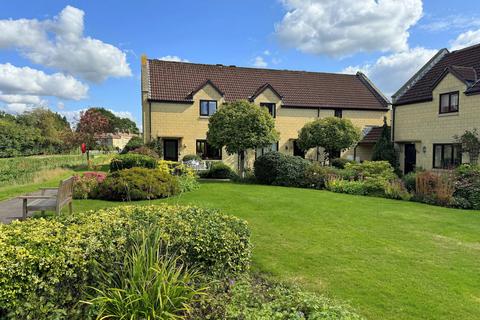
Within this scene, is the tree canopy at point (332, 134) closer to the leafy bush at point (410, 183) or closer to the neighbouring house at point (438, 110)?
the neighbouring house at point (438, 110)

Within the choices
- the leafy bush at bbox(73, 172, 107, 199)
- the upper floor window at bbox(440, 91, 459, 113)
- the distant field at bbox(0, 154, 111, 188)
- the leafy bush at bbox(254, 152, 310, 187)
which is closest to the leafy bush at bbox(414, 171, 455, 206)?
the leafy bush at bbox(254, 152, 310, 187)

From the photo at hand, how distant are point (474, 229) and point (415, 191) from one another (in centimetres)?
565

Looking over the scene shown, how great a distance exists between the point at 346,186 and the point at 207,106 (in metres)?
16.4

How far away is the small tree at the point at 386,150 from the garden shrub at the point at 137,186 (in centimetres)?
1666

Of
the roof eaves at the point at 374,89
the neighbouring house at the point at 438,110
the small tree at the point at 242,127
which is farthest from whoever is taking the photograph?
the roof eaves at the point at 374,89

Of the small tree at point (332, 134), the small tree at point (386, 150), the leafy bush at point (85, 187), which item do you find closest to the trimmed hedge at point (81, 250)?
the leafy bush at point (85, 187)

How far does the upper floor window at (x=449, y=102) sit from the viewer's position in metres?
20.2

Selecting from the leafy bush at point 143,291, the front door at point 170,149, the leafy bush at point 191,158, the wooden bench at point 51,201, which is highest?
the front door at point 170,149

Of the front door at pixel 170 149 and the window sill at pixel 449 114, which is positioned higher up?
the window sill at pixel 449 114

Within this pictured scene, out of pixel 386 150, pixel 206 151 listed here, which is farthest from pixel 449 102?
pixel 206 151

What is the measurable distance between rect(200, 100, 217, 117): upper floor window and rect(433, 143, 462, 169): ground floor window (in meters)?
16.8

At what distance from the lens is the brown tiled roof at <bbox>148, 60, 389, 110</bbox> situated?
96.6ft

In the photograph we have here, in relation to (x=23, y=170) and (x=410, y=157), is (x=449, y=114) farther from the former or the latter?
(x=23, y=170)

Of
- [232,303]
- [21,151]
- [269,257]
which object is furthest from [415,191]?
[21,151]
